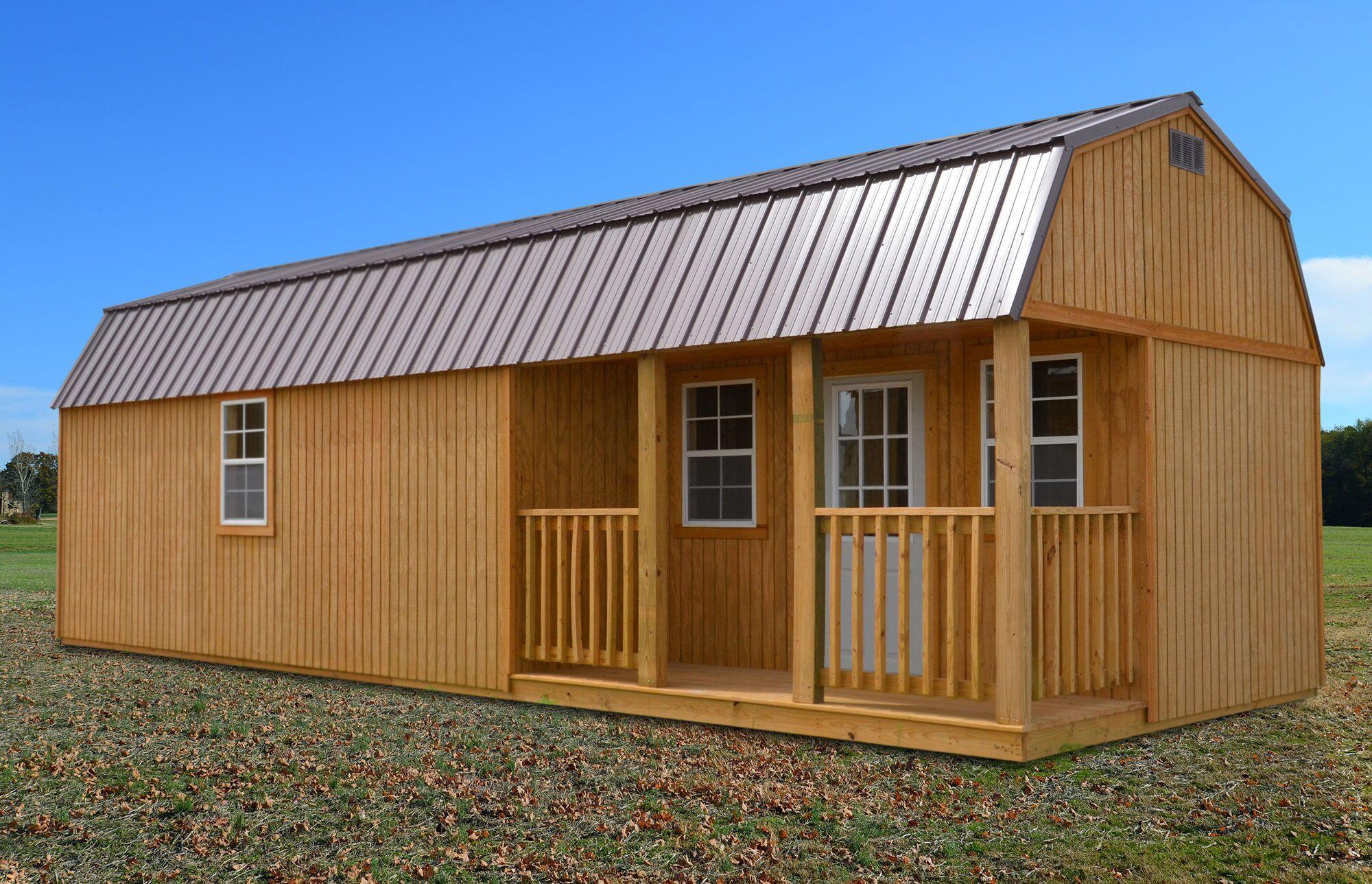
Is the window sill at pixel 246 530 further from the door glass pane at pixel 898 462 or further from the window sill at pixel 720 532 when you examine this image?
the door glass pane at pixel 898 462

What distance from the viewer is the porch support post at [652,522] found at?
9.44 metres

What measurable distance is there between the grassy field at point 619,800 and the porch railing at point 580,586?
1.65 feet

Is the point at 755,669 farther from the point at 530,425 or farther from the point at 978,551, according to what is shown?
the point at 978,551

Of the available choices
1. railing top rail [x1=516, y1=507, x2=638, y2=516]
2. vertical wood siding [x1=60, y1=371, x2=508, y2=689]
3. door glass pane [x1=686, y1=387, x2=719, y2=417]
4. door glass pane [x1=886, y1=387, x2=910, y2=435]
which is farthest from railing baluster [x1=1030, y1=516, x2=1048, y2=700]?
vertical wood siding [x1=60, y1=371, x2=508, y2=689]

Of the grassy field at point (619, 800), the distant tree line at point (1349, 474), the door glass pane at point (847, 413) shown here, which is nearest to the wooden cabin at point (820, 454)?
the door glass pane at point (847, 413)

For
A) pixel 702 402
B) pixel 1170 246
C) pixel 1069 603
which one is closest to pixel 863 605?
pixel 1069 603

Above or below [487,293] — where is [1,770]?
below

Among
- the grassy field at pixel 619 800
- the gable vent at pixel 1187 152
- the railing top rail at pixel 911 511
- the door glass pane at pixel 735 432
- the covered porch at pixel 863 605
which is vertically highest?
the gable vent at pixel 1187 152

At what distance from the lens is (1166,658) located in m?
9.05

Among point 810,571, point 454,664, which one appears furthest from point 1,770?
point 810,571

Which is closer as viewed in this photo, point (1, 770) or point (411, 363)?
point (1, 770)

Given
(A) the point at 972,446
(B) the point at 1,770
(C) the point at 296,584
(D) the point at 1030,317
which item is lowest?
(B) the point at 1,770

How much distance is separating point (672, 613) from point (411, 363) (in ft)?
9.69

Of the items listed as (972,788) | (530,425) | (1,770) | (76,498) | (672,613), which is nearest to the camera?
(972,788)
